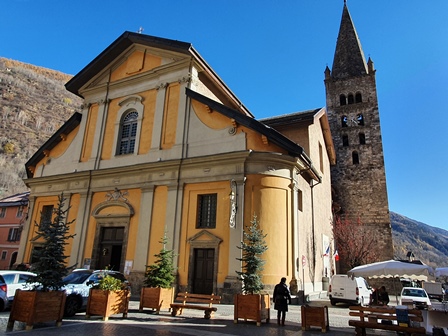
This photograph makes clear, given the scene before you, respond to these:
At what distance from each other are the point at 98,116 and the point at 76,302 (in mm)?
14721

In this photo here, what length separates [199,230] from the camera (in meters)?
16.7

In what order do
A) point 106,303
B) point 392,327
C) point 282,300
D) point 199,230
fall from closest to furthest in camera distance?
point 392,327
point 106,303
point 282,300
point 199,230

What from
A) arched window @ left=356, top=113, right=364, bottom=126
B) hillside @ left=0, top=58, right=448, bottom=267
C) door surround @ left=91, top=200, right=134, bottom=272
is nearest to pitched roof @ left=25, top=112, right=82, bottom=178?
door surround @ left=91, top=200, right=134, bottom=272

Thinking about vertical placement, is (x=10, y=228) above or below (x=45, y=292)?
above

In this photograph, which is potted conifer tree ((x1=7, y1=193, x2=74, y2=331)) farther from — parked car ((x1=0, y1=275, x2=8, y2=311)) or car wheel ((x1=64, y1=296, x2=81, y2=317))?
parked car ((x1=0, y1=275, x2=8, y2=311))

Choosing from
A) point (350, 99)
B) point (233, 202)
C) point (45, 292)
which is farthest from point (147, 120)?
point (350, 99)

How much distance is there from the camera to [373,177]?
35938 mm

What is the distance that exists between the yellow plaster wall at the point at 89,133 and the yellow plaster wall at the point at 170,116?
6087mm

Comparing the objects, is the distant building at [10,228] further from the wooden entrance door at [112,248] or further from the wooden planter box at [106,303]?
the wooden planter box at [106,303]

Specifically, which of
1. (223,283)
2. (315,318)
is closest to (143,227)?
(223,283)

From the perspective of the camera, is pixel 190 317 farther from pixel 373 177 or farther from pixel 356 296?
pixel 373 177

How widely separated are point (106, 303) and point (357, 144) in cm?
3445

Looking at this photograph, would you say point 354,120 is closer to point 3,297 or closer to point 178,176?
point 178,176

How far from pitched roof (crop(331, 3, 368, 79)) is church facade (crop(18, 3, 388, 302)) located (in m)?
21.1
